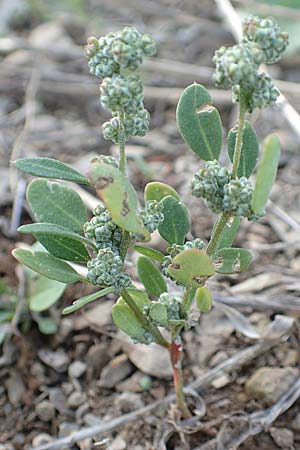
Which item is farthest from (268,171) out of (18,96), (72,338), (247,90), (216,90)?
(18,96)

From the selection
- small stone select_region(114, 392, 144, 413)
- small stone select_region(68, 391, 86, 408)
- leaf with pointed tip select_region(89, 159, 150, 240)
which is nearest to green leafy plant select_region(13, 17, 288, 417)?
leaf with pointed tip select_region(89, 159, 150, 240)

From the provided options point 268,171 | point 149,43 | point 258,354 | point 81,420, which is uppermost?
point 149,43

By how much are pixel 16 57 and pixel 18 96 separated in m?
0.26

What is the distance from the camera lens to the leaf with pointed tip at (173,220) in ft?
4.84

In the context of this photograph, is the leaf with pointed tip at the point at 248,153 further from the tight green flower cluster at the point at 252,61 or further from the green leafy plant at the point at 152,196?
the tight green flower cluster at the point at 252,61

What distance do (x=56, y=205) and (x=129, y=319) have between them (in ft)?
0.93

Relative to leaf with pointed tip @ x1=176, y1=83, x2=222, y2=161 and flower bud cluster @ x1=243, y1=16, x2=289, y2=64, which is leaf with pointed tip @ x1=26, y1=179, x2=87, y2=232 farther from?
flower bud cluster @ x1=243, y1=16, x2=289, y2=64

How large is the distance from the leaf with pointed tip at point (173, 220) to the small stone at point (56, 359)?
2.35ft

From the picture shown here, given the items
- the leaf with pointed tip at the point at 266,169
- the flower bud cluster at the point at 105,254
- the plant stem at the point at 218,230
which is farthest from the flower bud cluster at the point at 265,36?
the flower bud cluster at the point at 105,254

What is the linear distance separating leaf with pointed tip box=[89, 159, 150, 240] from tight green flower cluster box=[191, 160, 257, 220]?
15 centimetres

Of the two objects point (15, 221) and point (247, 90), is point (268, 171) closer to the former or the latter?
point (247, 90)

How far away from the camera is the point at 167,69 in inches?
123

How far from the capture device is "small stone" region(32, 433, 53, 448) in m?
1.87

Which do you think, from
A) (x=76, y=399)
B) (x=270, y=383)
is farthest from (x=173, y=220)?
(x=76, y=399)
